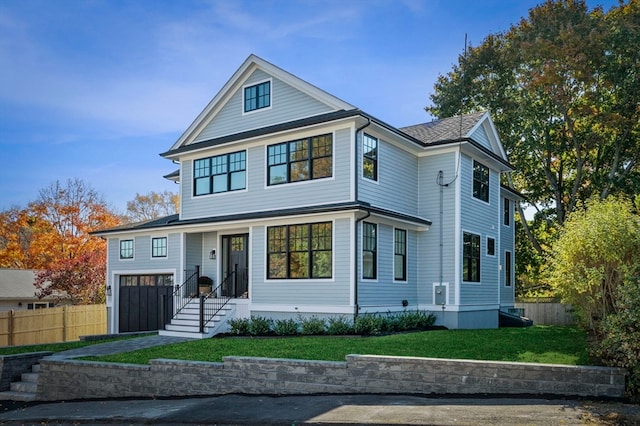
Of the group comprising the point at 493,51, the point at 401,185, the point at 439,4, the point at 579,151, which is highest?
the point at 493,51

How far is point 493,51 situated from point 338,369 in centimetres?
2601

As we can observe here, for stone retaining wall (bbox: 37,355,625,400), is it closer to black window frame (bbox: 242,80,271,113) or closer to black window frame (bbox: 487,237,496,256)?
black window frame (bbox: 242,80,271,113)

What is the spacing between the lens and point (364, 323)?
16.2 metres

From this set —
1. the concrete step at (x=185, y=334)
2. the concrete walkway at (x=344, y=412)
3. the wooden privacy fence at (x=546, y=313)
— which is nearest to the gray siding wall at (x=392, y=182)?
the concrete step at (x=185, y=334)

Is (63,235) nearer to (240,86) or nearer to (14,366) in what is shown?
(240,86)

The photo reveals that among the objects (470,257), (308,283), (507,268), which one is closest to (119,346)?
(308,283)

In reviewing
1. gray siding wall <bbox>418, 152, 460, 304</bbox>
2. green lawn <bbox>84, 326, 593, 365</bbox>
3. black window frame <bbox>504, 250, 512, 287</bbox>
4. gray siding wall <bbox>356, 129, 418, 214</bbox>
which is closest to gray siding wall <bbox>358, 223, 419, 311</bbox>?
gray siding wall <bbox>418, 152, 460, 304</bbox>

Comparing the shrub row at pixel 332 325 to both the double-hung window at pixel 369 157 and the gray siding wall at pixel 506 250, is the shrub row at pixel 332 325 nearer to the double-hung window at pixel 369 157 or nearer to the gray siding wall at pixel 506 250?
the double-hung window at pixel 369 157

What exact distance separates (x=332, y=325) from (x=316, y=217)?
3.30 metres

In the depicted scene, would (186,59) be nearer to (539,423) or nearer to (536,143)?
(539,423)

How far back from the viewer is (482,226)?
71.7ft

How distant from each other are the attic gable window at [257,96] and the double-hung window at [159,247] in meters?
6.14

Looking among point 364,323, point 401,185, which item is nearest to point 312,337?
point 364,323

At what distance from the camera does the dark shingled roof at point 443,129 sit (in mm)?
20547
